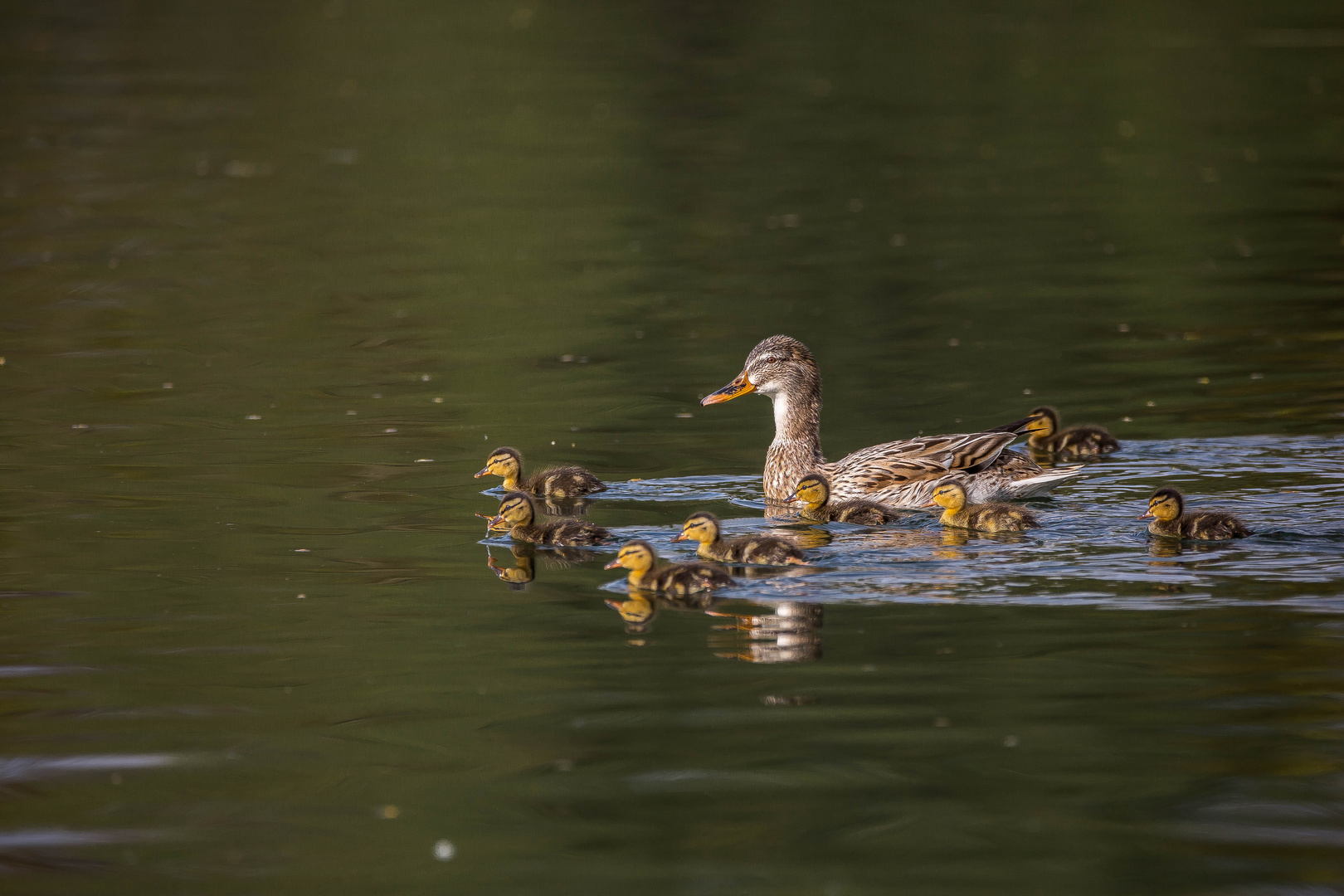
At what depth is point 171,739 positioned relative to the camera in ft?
21.2

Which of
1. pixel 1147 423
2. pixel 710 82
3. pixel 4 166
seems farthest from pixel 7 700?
pixel 710 82

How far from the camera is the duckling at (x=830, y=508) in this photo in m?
9.34

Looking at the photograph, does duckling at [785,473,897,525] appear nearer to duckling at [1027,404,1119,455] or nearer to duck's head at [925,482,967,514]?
duck's head at [925,482,967,514]

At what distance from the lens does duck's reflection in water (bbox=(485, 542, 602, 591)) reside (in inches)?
333

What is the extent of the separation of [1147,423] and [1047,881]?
21.8ft

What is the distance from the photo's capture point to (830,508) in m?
9.60

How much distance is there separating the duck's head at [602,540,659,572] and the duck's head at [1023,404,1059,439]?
3.70 m

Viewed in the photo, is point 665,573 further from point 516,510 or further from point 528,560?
point 516,510

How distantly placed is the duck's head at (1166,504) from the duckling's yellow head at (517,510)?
312cm

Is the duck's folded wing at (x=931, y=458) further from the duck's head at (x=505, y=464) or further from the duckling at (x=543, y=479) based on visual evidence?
the duck's head at (x=505, y=464)

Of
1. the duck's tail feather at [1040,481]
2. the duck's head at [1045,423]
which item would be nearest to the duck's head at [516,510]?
the duck's tail feather at [1040,481]

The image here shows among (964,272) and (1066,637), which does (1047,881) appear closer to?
(1066,637)

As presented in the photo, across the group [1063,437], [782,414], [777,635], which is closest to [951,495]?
[782,414]

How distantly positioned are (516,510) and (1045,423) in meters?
3.67
